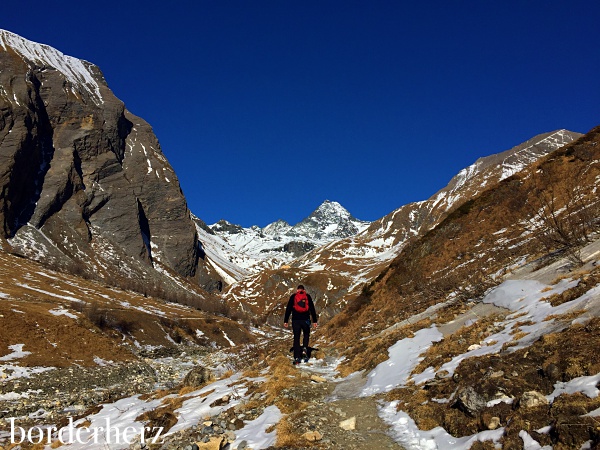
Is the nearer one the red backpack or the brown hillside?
the red backpack

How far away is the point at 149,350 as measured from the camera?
6944cm

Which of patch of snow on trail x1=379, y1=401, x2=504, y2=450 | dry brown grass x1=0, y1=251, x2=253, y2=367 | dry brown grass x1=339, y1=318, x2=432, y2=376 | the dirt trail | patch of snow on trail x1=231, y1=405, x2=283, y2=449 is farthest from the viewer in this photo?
dry brown grass x1=0, y1=251, x2=253, y2=367

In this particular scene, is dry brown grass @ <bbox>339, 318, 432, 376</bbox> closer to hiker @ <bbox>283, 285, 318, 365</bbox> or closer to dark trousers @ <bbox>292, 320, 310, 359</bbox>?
dark trousers @ <bbox>292, 320, 310, 359</bbox>

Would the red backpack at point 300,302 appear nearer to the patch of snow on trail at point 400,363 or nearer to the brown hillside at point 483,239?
the patch of snow on trail at point 400,363

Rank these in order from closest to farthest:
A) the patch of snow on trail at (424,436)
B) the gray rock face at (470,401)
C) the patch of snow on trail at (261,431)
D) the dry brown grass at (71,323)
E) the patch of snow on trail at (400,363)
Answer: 1. the patch of snow on trail at (424,436)
2. the gray rock face at (470,401)
3. the patch of snow on trail at (261,431)
4. the patch of snow on trail at (400,363)
5. the dry brown grass at (71,323)

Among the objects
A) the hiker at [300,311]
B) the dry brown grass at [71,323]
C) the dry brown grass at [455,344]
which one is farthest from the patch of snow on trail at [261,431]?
the dry brown grass at [71,323]

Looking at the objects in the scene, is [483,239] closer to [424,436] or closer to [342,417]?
[342,417]

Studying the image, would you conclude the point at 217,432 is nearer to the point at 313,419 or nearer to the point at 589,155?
the point at 313,419

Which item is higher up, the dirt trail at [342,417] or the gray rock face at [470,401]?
the gray rock face at [470,401]

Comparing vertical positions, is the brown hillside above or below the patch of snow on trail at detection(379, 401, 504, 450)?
above

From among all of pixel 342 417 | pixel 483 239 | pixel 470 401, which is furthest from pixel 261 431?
pixel 483 239

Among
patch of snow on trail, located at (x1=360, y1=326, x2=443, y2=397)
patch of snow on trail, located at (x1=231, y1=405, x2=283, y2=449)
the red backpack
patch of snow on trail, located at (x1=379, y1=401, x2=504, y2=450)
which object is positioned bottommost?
patch of snow on trail, located at (x1=379, y1=401, x2=504, y2=450)

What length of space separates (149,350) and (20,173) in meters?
140

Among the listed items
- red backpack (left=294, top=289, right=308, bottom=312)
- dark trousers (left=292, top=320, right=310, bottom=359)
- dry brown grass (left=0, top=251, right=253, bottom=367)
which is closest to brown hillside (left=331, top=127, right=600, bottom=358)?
dark trousers (left=292, top=320, right=310, bottom=359)
